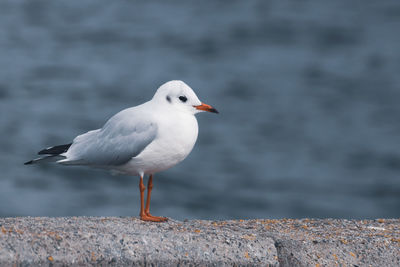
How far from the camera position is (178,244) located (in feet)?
15.1

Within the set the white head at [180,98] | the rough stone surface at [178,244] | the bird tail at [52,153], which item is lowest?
the rough stone surface at [178,244]

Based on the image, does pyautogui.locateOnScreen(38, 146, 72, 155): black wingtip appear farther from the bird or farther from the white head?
the white head

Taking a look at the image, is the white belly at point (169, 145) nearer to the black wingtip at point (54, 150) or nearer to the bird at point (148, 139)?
the bird at point (148, 139)

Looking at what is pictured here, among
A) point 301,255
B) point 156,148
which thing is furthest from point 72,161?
point 301,255

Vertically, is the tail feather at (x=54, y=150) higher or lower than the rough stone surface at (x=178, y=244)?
higher

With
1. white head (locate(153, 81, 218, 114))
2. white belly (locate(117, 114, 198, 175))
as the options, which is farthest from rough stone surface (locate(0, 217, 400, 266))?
white head (locate(153, 81, 218, 114))

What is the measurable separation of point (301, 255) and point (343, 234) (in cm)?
71

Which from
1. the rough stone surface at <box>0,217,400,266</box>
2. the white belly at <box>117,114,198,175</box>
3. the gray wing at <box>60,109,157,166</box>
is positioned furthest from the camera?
the gray wing at <box>60,109,157,166</box>

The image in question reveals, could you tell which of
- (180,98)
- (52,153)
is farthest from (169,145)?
→ (52,153)

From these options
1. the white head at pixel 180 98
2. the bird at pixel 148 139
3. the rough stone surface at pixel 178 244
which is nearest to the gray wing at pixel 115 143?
the bird at pixel 148 139

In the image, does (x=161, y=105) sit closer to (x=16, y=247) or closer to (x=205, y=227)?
(x=205, y=227)

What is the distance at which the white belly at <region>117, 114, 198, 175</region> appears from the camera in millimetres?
5297

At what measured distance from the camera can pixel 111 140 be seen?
562 centimetres

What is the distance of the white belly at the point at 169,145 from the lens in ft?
17.4
